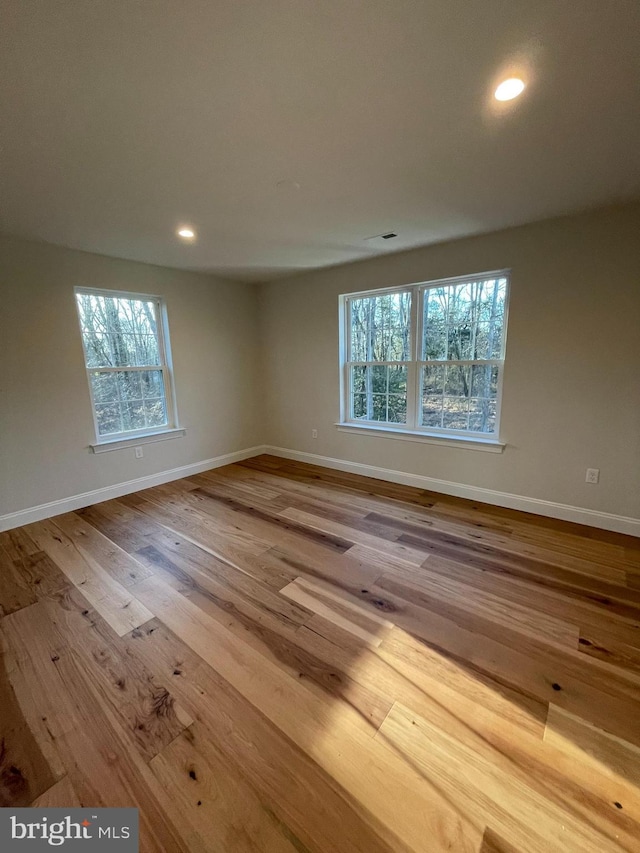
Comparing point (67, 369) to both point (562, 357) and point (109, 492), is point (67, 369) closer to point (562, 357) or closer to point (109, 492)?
point (109, 492)

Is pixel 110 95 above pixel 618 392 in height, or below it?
above

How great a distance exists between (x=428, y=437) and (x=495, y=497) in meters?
0.83

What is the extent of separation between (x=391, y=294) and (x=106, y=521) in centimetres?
356

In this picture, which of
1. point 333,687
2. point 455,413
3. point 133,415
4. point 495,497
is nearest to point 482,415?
point 455,413

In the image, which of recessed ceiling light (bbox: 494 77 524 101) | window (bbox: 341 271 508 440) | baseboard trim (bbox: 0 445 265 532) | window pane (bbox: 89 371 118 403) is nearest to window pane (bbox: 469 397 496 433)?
window (bbox: 341 271 508 440)

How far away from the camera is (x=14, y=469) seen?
2990mm

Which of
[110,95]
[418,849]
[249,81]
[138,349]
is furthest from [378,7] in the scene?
[138,349]

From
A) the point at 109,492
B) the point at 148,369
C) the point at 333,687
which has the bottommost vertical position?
the point at 333,687

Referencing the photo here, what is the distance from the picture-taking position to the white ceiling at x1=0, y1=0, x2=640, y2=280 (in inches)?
43.3

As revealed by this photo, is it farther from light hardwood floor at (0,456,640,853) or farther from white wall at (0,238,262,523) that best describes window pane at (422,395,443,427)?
white wall at (0,238,262,523)

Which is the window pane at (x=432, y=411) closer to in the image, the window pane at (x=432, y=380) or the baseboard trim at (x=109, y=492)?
the window pane at (x=432, y=380)

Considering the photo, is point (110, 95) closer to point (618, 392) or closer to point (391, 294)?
point (391, 294)

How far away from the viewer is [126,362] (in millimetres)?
3705

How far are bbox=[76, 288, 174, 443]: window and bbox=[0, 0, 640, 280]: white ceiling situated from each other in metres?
0.99
